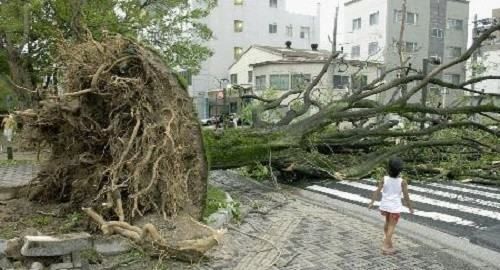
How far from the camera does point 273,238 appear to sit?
702cm

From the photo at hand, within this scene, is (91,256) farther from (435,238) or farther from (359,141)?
(359,141)

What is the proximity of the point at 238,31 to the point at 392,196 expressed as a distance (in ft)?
141

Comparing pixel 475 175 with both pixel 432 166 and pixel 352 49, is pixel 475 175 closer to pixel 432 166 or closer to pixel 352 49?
pixel 432 166

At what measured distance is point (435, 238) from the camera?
706 centimetres

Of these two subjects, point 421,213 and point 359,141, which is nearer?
point 421,213

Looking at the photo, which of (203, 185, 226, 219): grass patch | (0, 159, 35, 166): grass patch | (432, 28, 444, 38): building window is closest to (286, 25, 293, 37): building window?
(432, 28, 444, 38): building window

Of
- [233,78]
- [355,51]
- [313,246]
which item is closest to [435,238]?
[313,246]

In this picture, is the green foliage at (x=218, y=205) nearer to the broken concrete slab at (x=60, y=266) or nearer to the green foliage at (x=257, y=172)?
the broken concrete slab at (x=60, y=266)

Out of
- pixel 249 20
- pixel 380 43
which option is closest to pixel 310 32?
pixel 249 20

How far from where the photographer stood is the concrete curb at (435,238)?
20.3ft

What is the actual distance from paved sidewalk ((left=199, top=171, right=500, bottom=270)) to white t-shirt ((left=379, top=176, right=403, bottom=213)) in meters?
0.57

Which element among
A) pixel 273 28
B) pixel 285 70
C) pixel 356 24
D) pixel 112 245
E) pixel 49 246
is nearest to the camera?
pixel 49 246

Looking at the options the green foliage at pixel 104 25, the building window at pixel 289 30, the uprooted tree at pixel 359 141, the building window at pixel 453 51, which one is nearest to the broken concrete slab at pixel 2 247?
the uprooted tree at pixel 359 141

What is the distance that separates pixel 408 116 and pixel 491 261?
675 centimetres
